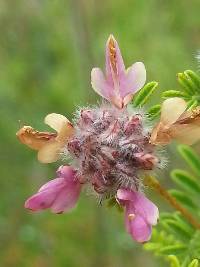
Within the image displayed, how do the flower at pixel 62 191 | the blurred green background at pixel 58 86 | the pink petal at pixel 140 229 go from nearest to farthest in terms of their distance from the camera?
the pink petal at pixel 140 229
the flower at pixel 62 191
the blurred green background at pixel 58 86

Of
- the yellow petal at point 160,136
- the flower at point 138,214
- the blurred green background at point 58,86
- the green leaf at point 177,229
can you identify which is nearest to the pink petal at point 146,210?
the flower at point 138,214

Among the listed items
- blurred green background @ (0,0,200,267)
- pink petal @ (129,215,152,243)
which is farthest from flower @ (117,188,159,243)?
blurred green background @ (0,0,200,267)

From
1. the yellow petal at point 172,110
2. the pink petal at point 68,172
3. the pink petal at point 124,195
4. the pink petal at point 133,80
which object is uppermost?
the pink petal at point 133,80

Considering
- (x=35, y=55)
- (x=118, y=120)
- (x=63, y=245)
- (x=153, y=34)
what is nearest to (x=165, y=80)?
(x=153, y=34)

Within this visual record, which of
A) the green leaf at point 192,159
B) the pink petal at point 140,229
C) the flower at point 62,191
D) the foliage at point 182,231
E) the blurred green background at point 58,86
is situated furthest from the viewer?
the blurred green background at point 58,86

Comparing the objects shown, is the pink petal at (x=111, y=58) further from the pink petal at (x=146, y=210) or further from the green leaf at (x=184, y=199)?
the green leaf at (x=184, y=199)

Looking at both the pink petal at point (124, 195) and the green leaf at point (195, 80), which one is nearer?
the pink petal at point (124, 195)

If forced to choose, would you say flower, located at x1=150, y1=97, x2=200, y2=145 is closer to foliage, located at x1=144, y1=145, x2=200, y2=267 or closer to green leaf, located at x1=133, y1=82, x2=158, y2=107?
green leaf, located at x1=133, y1=82, x2=158, y2=107
